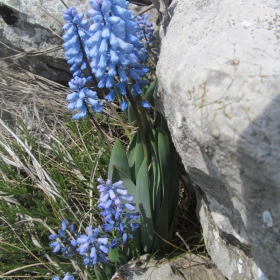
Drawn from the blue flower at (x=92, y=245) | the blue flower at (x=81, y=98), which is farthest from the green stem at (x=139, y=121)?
the blue flower at (x=92, y=245)

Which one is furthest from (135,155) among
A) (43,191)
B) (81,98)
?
(43,191)

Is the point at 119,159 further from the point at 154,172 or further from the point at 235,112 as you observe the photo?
the point at 235,112

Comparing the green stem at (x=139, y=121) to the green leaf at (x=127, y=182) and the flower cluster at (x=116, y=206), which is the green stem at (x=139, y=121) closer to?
the green leaf at (x=127, y=182)

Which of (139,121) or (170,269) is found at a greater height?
(139,121)

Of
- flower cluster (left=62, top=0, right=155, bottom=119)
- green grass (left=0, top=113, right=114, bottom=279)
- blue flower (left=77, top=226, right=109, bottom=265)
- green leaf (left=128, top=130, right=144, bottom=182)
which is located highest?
flower cluster (left=62, top=0, right=155, bottom=119)

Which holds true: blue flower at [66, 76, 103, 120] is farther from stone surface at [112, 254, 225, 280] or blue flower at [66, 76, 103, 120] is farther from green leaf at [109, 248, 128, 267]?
stone surface at [112, 254, 225, 280]

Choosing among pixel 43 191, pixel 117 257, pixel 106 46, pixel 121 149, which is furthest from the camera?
pixel 43 191

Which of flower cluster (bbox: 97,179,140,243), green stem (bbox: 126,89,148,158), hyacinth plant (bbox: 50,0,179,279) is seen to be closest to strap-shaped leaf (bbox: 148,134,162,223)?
hyacinth plant (bbox: 50,0,179,279)
